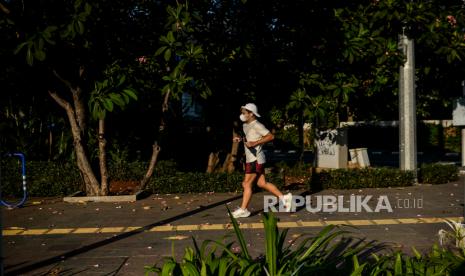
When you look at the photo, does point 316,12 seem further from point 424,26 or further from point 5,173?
point 5,173

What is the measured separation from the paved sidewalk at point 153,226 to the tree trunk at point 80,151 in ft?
2.09

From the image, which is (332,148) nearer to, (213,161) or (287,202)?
(213,161)

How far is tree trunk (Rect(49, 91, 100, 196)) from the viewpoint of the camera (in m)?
10.6

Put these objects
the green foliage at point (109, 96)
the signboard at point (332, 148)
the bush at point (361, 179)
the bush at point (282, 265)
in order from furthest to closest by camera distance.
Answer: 1. the signboard at point (332, 148)
2. the bush at point (361, 179)
3. the green foliage at point (109, 96)
4. the bush at point (282, 265)

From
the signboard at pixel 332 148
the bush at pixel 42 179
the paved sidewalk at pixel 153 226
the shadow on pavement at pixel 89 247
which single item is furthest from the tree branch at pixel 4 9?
the signboard at pixel 332 148

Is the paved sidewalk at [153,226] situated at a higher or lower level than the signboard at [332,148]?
lower

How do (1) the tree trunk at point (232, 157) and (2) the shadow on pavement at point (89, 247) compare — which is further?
(1) the tree trunk at point (232, 157)

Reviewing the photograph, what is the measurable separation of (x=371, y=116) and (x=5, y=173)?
25112mm

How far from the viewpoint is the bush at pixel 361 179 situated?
1153 cm

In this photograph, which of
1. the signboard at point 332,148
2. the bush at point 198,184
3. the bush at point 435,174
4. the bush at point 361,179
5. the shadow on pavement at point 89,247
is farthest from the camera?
the signboard at point 332,148

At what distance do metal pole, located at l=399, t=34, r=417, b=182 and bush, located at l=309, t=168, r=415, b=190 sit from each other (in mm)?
393

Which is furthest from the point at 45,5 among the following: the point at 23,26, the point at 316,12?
the point at 316,12

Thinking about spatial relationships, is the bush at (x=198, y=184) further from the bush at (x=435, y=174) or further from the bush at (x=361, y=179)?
the bush at (x=435, y=174)

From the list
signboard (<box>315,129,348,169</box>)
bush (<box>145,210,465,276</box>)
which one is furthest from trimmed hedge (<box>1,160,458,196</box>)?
bush (<box>145,210,465,276</box>)
